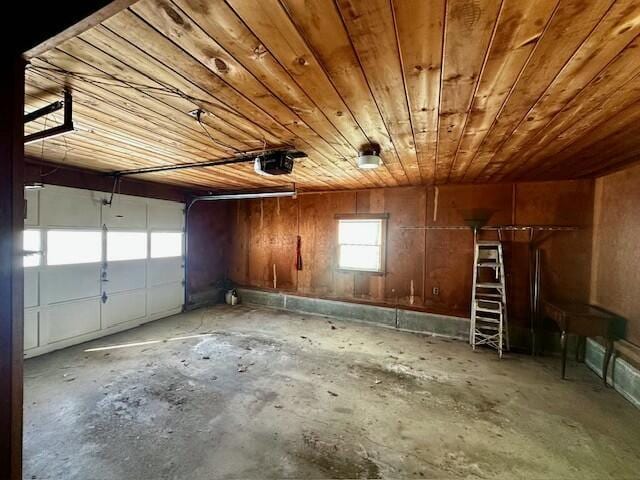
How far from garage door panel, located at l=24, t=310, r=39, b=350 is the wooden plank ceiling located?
2.24 metres

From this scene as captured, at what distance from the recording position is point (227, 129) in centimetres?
232

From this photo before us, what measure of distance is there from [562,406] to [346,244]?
375 cm

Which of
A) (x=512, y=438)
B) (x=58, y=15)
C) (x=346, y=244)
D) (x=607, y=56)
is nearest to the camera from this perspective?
(x=58, y=15)

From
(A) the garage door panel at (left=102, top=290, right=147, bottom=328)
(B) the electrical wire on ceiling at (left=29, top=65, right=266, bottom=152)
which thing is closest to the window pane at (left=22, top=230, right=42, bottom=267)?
(A) the garage door panel at (left=102, top=290, right=147, bottom=328)

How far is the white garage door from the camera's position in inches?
145

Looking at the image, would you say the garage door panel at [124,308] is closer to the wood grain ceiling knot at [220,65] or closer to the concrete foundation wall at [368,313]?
the concrete foundation wall at [368,313]

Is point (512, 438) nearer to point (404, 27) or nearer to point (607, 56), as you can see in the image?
point (607, 56)

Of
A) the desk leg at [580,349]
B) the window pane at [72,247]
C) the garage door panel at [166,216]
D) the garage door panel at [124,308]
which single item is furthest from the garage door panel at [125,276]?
the desk leg at [580,349]

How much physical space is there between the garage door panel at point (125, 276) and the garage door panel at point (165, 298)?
0.32 meters

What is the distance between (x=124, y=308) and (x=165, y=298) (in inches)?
31.2

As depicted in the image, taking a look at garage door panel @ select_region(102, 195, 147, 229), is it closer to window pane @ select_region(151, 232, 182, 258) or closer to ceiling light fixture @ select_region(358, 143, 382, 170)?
window pane @ select_region(151, 232, 182, 258)

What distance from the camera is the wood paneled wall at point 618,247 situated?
303 centimetres

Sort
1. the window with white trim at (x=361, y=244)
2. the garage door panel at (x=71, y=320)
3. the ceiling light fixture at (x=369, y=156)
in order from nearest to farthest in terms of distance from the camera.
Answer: the ceiling light fixture at (x=369, y=156)
the garage door panel at (x=71, y=320)
the window with white trim at (x=361, y=244)

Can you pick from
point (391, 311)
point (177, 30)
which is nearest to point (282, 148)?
point (177, 30)
